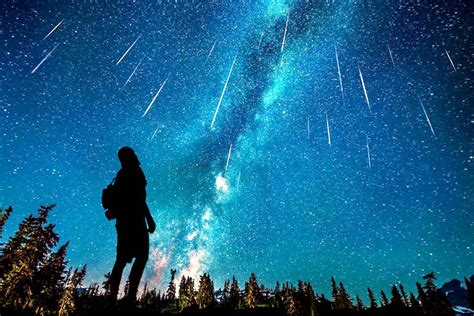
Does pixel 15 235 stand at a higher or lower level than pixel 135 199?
higher

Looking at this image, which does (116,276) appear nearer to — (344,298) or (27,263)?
(27,263)

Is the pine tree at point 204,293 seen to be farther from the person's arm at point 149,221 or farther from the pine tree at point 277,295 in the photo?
the person's arm at point 149,221

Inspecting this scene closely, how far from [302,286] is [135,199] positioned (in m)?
101

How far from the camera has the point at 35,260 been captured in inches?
1463

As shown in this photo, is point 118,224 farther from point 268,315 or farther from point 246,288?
point 246,288

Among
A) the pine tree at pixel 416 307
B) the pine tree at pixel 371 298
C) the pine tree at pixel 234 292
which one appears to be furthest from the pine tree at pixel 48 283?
the pine tree at pixel 371 298

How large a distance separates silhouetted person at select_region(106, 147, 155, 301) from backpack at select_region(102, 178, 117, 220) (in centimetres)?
8

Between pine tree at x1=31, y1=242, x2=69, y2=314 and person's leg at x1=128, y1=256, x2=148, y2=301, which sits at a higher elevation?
pine tree at x1=31, y1=242, x2=69, y2=314

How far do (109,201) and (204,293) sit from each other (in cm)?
7918

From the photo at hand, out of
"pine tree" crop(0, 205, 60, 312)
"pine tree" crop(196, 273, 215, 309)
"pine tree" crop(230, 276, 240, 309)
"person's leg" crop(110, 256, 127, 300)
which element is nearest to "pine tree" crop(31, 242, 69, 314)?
"pine tree" crop(0, 205, 60, 312)

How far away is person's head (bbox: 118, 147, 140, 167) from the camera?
5.75 metres

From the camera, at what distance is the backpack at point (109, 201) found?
5559 millimetres

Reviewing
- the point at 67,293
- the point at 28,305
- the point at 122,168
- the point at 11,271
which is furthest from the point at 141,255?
the point at 28,305

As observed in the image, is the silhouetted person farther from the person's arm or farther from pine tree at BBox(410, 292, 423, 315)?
pine tree at BBox(410, 292, 423, 315)
